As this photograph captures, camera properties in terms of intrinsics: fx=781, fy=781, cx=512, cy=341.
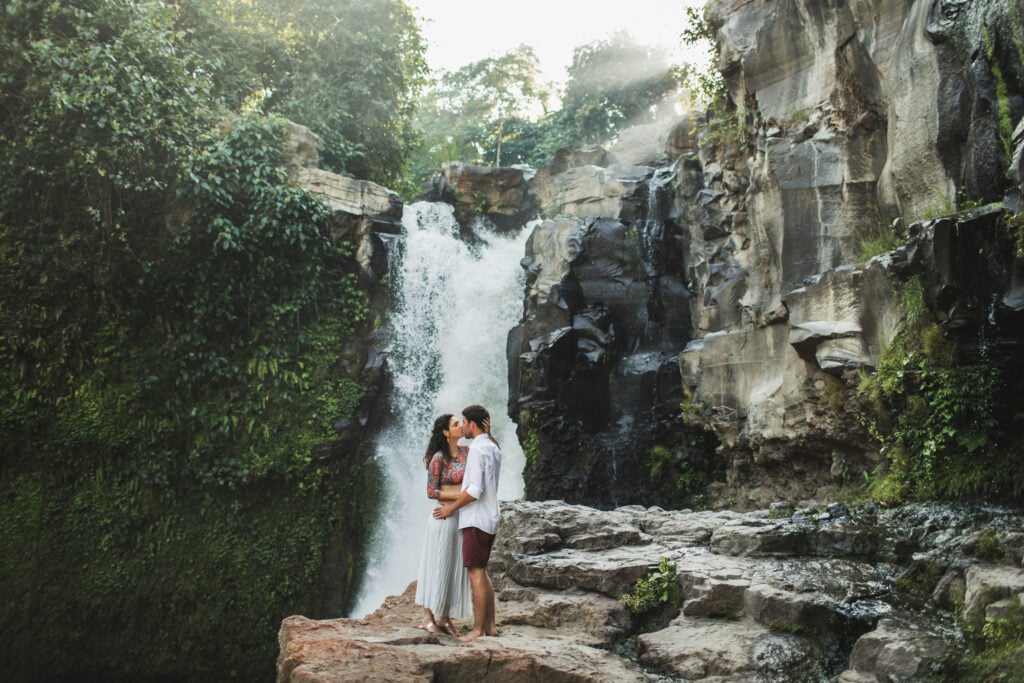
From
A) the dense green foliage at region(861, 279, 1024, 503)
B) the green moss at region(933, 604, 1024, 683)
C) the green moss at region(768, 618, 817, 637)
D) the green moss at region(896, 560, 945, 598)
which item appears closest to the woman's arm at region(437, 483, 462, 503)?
the green moss at region(768, 618, 817, 637)

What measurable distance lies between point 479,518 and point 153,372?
32.1ft

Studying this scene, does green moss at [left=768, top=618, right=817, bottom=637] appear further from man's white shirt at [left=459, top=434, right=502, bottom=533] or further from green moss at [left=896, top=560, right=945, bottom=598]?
man's white shirt at [left=459, top=434, right=502, bottom=533]

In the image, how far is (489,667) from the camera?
4.86 meters

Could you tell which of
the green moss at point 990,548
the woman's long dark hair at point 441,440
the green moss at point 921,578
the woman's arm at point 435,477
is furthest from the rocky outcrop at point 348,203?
the green moss at point 990,548

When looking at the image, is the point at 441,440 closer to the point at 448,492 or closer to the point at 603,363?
the point at 448,492

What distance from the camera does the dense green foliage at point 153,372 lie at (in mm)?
12352

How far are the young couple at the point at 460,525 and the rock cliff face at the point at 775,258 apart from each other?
490cm

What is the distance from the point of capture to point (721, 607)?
631 cm

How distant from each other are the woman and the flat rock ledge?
0.86ft

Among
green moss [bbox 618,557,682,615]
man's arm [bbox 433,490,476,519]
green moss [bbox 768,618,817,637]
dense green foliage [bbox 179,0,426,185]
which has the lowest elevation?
green moss [bbox 768,618,817,637]

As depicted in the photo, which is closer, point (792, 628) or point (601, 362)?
point (792, 628)

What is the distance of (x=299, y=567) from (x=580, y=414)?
569 cm

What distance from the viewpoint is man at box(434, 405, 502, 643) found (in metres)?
5.63

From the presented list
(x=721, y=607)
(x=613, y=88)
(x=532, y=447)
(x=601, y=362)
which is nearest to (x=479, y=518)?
(x=721, y=607)
